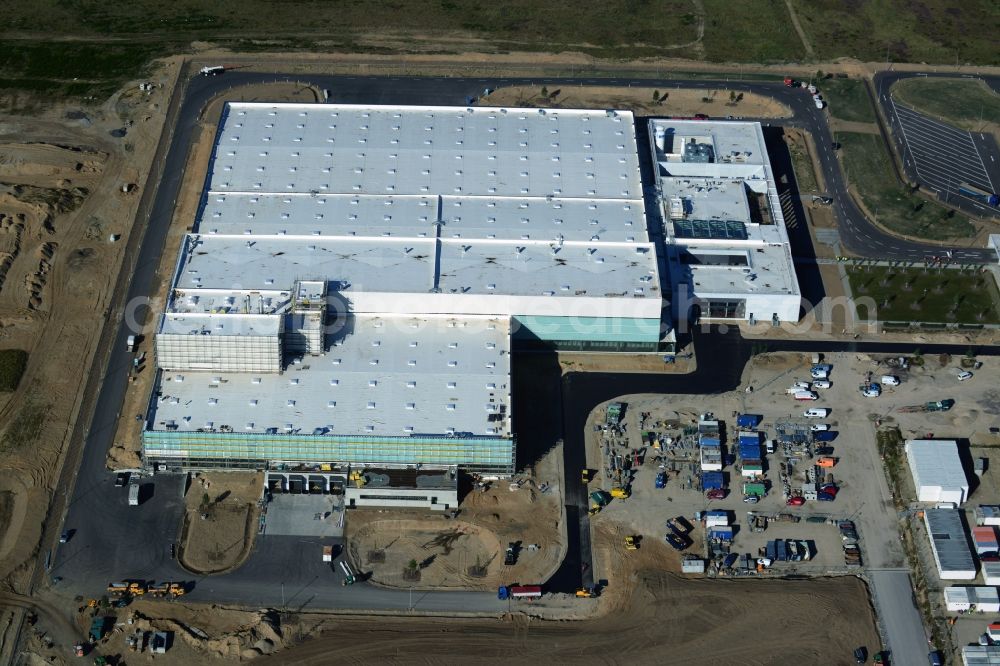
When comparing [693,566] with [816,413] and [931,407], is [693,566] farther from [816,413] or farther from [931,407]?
[931,407]

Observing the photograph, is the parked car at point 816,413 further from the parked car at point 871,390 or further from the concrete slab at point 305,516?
the concrete slab at point 305,516

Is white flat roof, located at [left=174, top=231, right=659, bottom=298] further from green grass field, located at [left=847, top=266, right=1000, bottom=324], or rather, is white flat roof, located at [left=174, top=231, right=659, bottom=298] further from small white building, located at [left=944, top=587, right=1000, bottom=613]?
small white building, located at [left=944, top=587, right=1000, bottom=613]

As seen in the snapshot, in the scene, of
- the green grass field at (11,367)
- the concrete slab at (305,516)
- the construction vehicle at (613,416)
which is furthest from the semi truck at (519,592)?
the green grass field at (11,367)

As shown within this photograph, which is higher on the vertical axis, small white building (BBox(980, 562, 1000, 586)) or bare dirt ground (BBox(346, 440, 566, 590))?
bare dirt ground (BBox(346, 440, 566, 590))

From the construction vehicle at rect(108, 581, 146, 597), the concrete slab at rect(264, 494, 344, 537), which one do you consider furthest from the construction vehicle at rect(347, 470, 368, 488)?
the construction vehicle at rect(108, 581, 146, 597)

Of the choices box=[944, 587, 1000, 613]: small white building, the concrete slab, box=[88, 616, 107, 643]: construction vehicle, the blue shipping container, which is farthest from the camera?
the blue shipping container

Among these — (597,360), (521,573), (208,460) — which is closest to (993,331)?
(597,360)

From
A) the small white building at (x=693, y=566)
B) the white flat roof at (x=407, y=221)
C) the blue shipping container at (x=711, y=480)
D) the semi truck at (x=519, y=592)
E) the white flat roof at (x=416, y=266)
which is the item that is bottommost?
the semi truck at (x=519, y=592)
